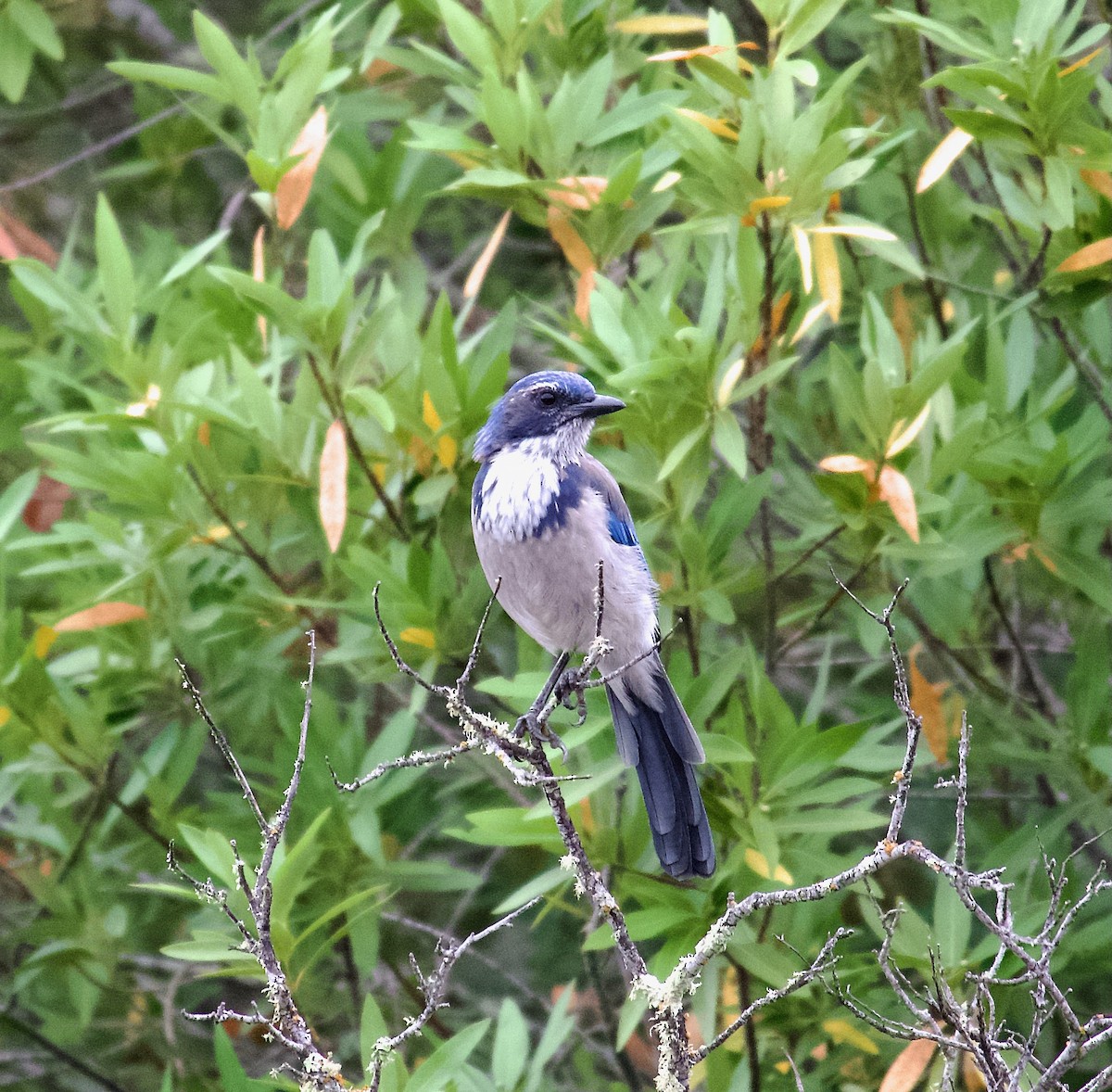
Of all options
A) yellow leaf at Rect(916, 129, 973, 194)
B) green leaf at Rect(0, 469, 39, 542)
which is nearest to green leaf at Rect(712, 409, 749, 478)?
yellow leaf at Rect(916, 129, 973, 194)

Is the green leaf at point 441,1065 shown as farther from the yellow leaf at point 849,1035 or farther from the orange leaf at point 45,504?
the orange leaf at point 45,504

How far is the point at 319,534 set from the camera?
456 cm

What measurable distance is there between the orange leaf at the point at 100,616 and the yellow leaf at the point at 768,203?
2099 mm

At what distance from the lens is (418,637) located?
4090 millimetres

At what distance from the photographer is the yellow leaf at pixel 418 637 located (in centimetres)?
407

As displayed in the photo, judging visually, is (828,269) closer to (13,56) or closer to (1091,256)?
(1091,256)

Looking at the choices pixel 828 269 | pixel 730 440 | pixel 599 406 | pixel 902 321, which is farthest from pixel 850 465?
pixel 902 321

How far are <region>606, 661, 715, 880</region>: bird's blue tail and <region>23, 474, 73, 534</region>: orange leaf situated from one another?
2634 millimetres

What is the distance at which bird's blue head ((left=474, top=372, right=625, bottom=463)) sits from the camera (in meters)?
3.84

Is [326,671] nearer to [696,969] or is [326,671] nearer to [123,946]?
[123,946]

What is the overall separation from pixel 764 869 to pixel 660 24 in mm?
2619

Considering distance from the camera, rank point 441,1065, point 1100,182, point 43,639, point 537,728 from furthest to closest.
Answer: point 43,639 < point 1100,182 < point 441,1065 < point 537,728

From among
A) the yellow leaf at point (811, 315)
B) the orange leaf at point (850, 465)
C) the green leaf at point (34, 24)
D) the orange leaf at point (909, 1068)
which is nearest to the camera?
the orange leaf at point (909, 1068)

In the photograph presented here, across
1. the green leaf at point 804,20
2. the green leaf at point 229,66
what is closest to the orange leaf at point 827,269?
the green leaf at point 804,20
